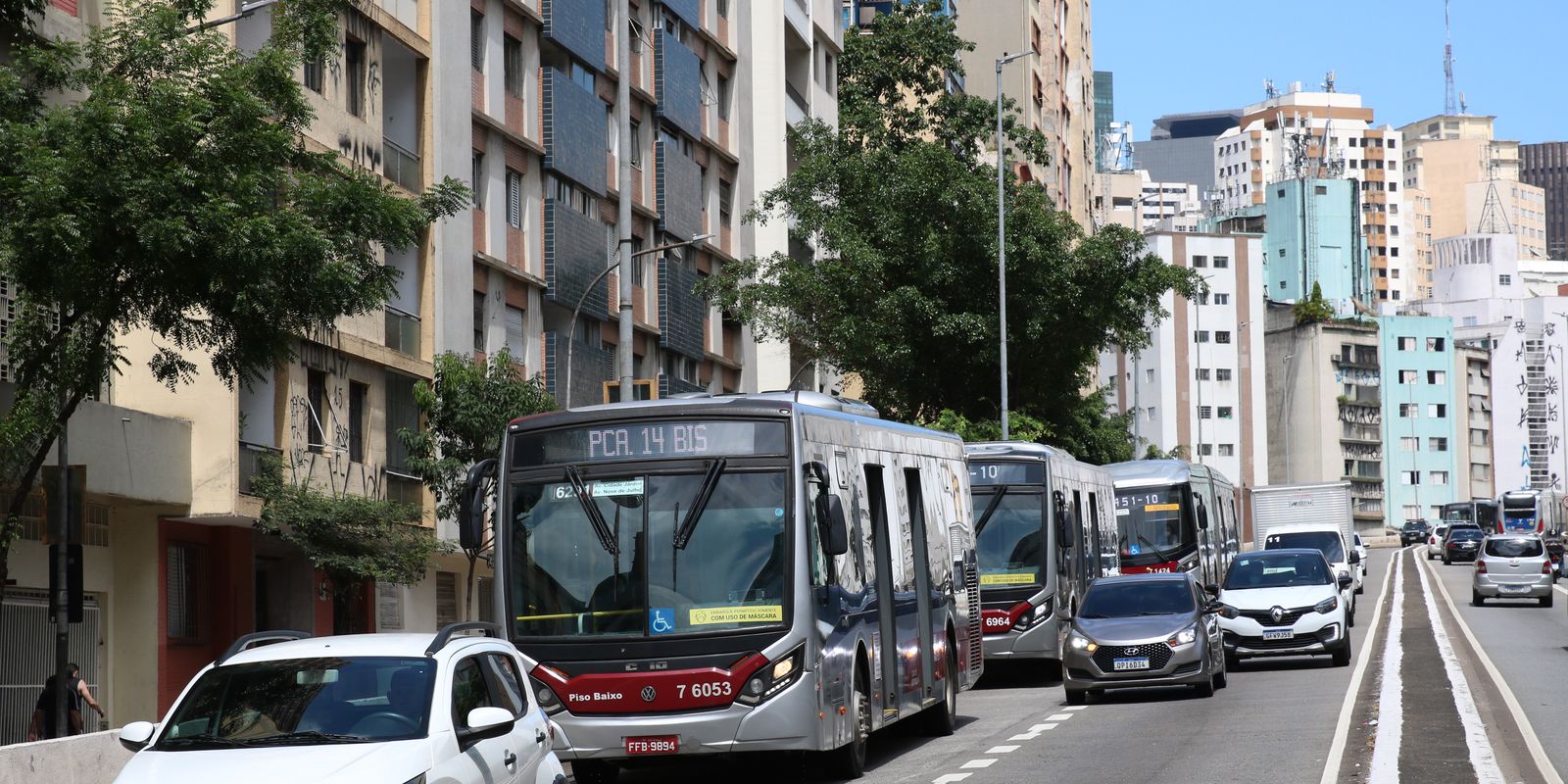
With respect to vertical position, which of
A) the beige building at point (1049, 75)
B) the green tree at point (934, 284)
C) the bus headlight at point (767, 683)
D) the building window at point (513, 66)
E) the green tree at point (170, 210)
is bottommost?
the bus headlight at point (767, 683)

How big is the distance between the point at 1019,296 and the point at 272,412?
2065 cm

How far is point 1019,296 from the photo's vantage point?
4572 cm

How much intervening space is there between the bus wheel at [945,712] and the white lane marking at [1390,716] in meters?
3.99

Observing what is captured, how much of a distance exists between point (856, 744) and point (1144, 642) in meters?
7.53

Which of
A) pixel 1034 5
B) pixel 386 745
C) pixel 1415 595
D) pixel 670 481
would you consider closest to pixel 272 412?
pixel 670 481

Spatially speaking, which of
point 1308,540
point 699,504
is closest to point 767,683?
point 699,504

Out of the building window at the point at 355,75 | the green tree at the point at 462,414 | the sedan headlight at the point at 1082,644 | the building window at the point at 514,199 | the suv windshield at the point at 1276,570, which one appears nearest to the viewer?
the sedan headlight at the point at 1082,644

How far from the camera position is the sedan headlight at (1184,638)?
2255 centimetres

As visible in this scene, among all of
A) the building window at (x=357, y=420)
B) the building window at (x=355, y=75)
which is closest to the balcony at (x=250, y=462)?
the building window at (x=357, y=420)

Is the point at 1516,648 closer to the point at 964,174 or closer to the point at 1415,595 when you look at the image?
the point at 964,174

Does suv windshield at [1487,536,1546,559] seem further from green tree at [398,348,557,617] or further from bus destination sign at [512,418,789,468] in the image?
bus destination sign at [512,418,789,468]

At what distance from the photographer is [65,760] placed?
1373 centimetres

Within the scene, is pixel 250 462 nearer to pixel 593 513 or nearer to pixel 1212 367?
pixel 593 513

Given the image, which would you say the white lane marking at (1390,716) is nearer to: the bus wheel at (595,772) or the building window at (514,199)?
the bus wheel at (595,772)
